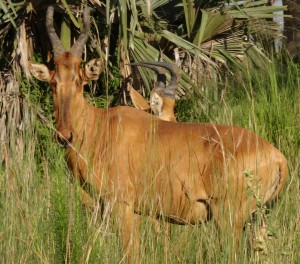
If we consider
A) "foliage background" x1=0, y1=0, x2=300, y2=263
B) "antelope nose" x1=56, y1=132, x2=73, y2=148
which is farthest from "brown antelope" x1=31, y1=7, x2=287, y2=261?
"foliage background" x1=0, y1=0, x2=300, y2=263

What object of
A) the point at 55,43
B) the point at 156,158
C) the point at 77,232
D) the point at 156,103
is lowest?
the point at 77,232

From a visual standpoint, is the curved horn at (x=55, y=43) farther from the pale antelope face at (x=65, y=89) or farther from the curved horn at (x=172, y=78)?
the curved horn at (x=172, y=78)

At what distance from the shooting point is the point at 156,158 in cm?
682

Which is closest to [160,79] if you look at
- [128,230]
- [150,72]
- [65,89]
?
[150,72]

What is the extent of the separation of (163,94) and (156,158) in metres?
2.75

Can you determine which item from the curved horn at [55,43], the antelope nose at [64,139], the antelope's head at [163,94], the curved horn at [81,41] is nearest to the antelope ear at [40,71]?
the curved horn at [55,43]

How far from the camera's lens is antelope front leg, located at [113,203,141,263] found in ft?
18.5

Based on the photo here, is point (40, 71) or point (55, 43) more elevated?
point (55, 43)

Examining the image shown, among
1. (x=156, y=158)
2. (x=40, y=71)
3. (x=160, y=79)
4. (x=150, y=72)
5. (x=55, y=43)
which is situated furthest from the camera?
(x=150, y=72)

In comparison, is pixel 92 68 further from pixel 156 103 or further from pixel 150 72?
pixel 150 72

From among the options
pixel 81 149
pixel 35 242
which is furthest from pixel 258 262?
pixel 81 149

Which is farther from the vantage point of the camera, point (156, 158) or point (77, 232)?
point (156, 158)

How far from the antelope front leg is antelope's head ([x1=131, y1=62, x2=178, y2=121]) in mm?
2207

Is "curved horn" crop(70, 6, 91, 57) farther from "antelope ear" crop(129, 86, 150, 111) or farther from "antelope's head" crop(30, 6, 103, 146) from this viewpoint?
"antelope ear" crop(129, 86, 150, 111)
